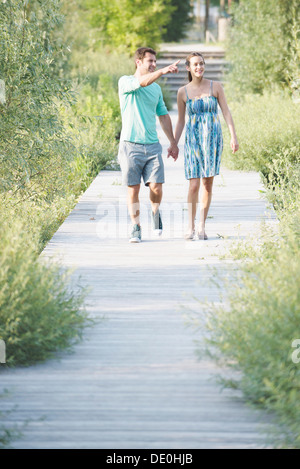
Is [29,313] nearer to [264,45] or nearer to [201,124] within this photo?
[201,124]

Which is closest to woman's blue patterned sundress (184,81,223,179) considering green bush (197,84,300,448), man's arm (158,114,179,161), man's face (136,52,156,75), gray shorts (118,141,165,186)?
man's arm (158,114,179,161)

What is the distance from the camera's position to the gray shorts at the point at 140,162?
6492 mm

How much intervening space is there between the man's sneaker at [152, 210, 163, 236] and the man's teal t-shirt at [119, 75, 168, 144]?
2.53 ft

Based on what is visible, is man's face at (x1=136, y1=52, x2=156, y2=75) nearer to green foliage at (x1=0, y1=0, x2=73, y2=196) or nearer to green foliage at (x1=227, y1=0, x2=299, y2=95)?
green foliage at (x1=0, y1=0, x2=73, y2=196)

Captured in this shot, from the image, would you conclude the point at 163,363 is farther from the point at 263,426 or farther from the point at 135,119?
the point at 135,119

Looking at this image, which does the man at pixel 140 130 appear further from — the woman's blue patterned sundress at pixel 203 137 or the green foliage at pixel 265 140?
the green foliage at pixel 265 140

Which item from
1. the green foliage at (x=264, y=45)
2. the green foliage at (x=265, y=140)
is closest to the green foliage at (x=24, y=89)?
the green foliage at (x=265, y=140)

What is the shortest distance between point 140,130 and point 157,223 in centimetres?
98

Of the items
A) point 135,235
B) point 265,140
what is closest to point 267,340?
point 135,235

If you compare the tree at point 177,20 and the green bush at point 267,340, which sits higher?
the green bush at point 267,340

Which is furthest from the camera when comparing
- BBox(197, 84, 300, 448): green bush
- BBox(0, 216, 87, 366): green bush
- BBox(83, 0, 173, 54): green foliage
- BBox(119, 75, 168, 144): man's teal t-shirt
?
BBox(83, 0, 173, 54): green foliage

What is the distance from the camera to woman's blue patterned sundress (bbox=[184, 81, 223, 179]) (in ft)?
21.4

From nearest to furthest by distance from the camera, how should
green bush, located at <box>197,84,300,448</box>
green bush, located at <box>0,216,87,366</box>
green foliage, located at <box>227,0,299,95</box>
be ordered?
1. green bush, located at <box>197,84,300,448</box>
2. green bush, located at <box>0,216,87,366</box>
3. green foliage, located at <box>227,0,299,95</box>

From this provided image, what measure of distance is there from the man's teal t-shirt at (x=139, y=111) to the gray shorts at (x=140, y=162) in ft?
0.20
